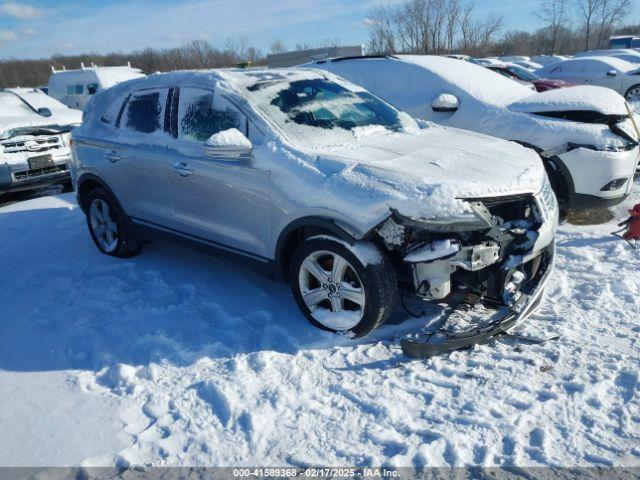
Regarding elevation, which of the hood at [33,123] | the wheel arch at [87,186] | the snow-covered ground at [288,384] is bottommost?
the snow-covered ground at [288,384]

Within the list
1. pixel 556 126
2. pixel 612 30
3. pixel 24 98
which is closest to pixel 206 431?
pixel 556 126

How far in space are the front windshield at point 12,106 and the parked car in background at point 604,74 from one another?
15.7 m

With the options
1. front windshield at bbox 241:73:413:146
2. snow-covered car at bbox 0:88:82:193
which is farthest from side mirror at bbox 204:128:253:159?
snow-covered car at bbox 0:88:82:193

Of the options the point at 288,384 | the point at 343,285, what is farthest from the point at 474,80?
the point at 288,384

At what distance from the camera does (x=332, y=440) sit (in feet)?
8.39

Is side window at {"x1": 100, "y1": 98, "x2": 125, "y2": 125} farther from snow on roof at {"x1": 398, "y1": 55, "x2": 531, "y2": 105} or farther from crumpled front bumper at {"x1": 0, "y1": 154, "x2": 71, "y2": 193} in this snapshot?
snow on roof at {"x1": 398, "y1": 55, "x2": 531, "y2": 105}

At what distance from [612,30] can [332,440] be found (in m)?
65.6

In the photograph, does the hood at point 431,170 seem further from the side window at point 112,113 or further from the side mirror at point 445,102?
the side window at point 112,113

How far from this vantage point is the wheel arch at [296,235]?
10.5ft

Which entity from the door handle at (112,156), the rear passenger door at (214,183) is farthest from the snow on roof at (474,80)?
the door handle at (112,156)

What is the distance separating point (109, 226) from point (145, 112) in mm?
1343

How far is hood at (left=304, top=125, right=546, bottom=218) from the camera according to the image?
293cm

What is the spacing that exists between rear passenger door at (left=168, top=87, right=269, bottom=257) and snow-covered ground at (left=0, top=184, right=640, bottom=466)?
0.54 m

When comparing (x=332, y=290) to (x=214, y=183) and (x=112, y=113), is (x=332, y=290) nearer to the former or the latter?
(x=214, y=183)
